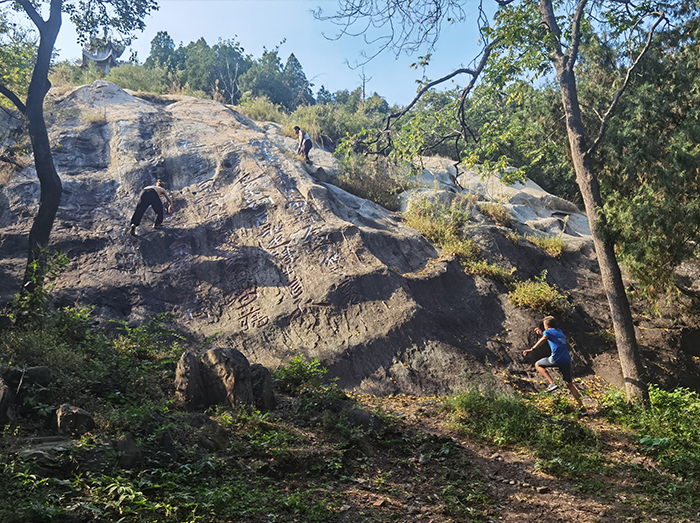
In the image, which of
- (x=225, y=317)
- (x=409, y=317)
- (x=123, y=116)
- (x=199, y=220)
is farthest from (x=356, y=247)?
(x=123, y=116)

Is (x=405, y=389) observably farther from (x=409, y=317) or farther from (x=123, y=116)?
(x=123, y=116)

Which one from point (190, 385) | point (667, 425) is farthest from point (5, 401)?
point (667, 425)

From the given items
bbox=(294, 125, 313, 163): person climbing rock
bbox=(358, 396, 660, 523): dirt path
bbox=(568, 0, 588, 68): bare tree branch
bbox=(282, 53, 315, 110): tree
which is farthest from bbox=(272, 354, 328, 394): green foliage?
bbox=(282, 53, 315, 110): tree

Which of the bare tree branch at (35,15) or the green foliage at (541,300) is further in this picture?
the green foliage at (541,300)

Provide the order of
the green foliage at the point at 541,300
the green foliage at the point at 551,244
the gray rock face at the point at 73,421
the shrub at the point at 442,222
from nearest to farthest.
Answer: the gray rock face at the point at 73,421
the green foliage at the point at 541,300
the shrub at the point at 442,222
the green foliage at the point at 551,244

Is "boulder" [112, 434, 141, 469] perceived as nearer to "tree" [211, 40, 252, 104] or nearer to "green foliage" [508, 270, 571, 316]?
"green foliage" [508, 270, 571, 316]

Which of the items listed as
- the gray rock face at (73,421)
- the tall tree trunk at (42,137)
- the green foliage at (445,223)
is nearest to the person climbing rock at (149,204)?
the tall tree trunk at (42,137)

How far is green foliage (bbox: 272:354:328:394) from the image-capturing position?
8.08 meters

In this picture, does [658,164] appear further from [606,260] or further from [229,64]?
[229,64]

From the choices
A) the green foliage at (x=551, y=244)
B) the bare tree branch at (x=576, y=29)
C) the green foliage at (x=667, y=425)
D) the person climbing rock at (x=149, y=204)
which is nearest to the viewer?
the green foliage at (x=667, y=425)

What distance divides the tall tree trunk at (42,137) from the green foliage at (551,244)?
12188mm

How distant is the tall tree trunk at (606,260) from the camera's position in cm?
783

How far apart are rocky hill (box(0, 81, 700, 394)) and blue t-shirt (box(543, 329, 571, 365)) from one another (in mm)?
1505

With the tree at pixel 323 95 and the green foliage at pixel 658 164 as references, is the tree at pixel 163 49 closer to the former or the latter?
the tree at pixel 323 95
